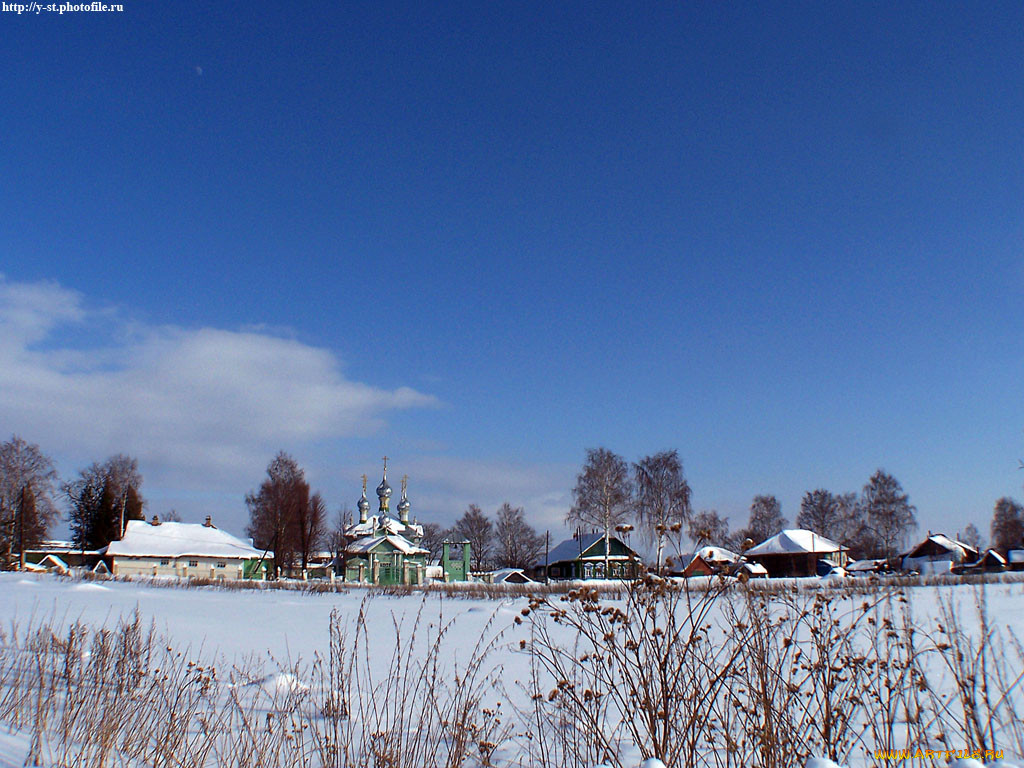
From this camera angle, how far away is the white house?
44.4 meters

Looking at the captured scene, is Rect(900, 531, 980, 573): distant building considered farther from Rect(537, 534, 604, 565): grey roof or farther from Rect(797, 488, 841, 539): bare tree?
Rect(537, 534, 604, 565): grey roof

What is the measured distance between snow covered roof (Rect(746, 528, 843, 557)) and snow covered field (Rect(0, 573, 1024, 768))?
30748mm

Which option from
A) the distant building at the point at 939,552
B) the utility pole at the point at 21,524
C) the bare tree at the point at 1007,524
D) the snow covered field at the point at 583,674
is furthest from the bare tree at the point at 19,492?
the bare tree at the point at 1007,524

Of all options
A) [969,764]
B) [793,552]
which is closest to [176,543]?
[793,552]

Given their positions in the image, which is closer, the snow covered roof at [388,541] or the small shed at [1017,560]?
the small shed at [1017,560]

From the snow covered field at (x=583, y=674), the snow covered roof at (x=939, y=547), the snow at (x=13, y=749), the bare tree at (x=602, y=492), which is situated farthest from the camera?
the snow covered roof at (x=939, y=547)

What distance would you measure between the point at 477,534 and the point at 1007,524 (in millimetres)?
56378

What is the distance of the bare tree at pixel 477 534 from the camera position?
266ft

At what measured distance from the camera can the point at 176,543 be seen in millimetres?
46375

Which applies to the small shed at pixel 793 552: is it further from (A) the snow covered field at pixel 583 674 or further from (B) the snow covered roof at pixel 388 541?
(A) the snow covered field at pixel 583 674

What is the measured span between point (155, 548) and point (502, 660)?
141ft

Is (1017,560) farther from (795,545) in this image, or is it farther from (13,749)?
(13,749)

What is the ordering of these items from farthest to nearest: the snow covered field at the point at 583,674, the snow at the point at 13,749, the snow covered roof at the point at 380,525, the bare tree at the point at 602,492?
the snow covered roof at the point at 380,525 < the bare tree at the point at 602,492 < the snow at the point at 13,749 < the snow covered field at the point at 583,674

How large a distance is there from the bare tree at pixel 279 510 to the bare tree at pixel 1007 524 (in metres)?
65.0
